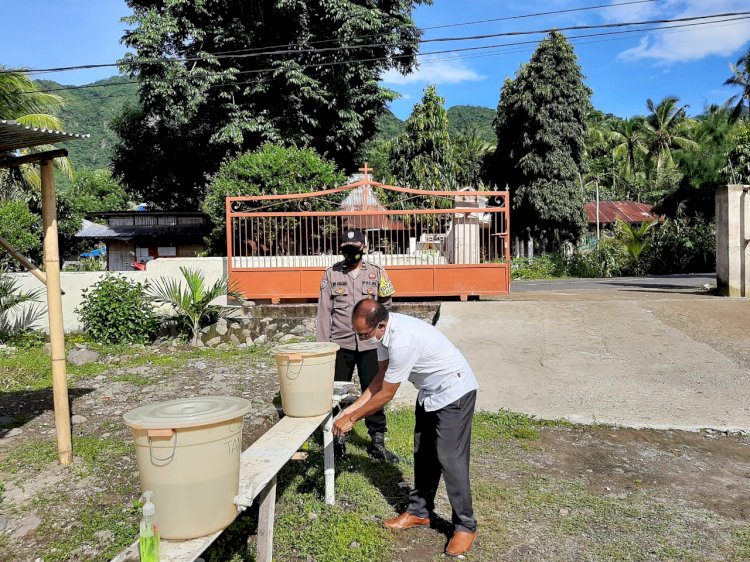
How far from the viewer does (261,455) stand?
319 centimetres

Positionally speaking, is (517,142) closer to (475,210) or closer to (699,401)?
(475,210)

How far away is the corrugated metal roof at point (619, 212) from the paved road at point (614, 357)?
26884 mm

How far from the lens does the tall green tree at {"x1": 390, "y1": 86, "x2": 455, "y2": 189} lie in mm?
27891

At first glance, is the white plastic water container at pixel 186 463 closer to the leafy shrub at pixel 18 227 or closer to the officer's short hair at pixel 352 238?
the officer's short hair at pixel 352 238

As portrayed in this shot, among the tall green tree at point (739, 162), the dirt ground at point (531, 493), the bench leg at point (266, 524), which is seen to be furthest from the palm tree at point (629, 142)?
the bench leg at point (266, 524)

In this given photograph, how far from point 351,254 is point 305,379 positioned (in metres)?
1.43

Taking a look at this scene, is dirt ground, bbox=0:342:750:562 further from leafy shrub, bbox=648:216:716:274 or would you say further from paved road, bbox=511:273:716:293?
leafy shrub, bbox=648:216:716:274

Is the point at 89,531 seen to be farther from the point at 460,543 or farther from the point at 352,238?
the point at 352,238

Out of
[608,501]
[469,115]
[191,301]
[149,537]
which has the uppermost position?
[469,115]

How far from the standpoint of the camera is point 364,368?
4.88 meters

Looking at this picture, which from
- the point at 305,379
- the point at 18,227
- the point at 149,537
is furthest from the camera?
the point at 18,227

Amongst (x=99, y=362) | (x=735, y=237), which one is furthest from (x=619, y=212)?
(x=99, y=362)

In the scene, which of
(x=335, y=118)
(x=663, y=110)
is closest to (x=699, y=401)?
(x=335, y=118)

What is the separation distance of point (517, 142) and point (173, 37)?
1553 cm
